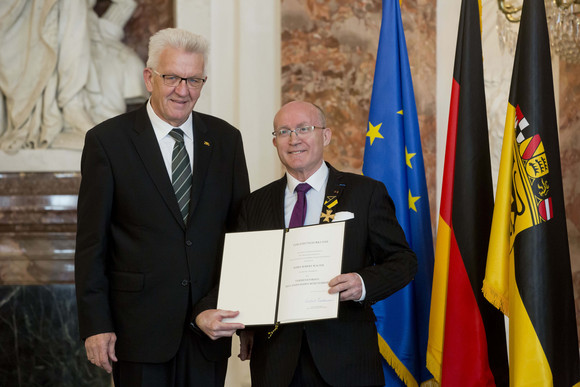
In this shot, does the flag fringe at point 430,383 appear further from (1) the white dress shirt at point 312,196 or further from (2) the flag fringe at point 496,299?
(1) the white dress shirt at point 312,196

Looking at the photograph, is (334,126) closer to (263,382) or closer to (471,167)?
(471,167)

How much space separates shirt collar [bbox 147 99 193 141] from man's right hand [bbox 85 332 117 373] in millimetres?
797

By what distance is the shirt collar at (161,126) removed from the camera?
2916mm

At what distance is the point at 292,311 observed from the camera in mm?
2473

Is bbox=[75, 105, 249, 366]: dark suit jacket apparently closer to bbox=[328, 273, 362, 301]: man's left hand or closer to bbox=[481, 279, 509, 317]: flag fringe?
bbox=[328, 273, 362, 301]: man's left hand

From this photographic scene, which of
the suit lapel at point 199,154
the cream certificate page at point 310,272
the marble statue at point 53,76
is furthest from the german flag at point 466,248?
the marble statue at point 53,76

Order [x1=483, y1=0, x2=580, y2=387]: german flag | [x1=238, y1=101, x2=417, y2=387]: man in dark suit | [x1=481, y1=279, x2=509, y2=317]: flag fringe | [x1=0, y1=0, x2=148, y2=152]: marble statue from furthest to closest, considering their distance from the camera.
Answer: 1. [x1=0, y1=0, x2=148, y2=152]: marble statue
2. [x1=481, y1=279, x2=509, y2=317]: flag fringe
3. [x1=483, y1=0, x2=580, y2=387]: german flag
4. [x1=238, y1=101, x2=417, y2=387]: man in dark suit

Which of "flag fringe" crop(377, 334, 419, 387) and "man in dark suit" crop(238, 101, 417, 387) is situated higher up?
"man in dark suit" crop(238, 101, 417, 387)

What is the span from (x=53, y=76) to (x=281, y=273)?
2.89 metres

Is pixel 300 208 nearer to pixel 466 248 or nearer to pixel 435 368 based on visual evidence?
pixel 466 248

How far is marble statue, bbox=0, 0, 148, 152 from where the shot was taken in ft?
15.6

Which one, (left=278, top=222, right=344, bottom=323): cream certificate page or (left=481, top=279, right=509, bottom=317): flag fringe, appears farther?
(left=481, top=279, right=509, bottom=317): flag fringe

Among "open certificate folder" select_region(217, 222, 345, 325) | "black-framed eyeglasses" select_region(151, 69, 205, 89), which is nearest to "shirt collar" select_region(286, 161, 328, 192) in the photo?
"open certificate folder" select_region(217, 222, 345, 325)

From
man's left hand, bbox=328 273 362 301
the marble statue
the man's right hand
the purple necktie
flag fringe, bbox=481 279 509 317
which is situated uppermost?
the marble statue
